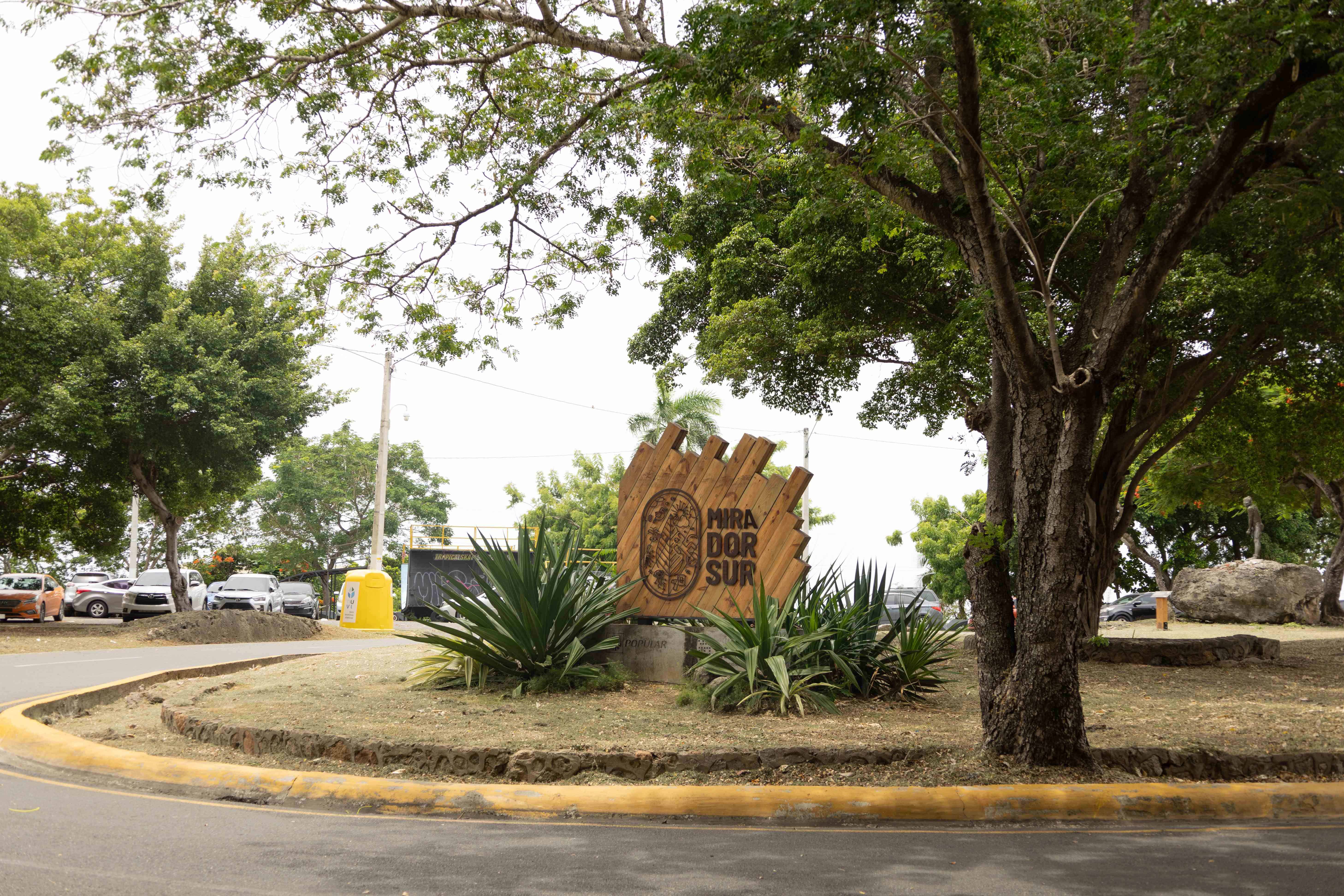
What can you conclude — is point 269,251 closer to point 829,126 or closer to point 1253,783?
point 829,126

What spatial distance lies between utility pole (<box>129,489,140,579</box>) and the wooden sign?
40.5 meters

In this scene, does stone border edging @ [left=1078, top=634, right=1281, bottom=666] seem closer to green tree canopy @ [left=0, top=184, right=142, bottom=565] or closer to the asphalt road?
the asphalt road

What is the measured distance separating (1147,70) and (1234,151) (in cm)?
138

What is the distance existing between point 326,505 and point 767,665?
4682 centimetres

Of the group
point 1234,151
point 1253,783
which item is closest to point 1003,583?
point 1253,783

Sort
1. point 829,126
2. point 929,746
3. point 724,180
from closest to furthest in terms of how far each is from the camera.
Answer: point 929,746, point 724,180, point 829,126

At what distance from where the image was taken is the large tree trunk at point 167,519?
26125 millimetres

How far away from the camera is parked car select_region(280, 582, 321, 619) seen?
3706 cm

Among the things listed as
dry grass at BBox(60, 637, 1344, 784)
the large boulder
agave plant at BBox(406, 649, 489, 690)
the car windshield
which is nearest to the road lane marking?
dry grass at BBox(60, 637, 1344, 784)

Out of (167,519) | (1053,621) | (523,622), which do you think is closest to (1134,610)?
(167,519)

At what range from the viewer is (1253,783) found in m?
6.55

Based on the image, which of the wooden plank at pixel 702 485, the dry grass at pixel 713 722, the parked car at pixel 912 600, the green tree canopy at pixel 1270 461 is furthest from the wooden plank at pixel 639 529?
the green tree canopy at pixel 1270 461

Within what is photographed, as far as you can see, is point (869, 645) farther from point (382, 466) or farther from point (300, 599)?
point (300, 599)

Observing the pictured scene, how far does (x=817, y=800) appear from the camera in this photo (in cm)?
593
